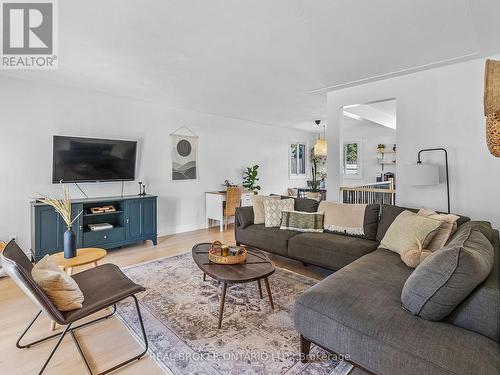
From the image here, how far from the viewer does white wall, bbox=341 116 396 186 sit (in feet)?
24.5

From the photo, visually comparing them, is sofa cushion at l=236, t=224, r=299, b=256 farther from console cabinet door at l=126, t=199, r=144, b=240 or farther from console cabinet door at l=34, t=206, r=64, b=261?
console cabinet door at l=34, t=206, r=64, b=261

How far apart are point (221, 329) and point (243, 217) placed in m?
2.10

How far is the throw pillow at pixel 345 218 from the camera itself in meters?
3.36

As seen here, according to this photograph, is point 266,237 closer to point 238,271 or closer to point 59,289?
point 238,271

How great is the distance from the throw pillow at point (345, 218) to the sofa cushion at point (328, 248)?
0.10 m

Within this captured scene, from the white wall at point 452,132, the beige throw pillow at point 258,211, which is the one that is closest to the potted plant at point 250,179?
the beige throw pillow at point 258,211

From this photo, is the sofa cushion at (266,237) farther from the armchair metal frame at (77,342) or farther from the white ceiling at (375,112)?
the white ceiling at (375,112)

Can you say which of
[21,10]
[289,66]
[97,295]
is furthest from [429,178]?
[21,10]

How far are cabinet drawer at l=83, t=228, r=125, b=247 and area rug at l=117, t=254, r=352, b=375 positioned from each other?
124 cm

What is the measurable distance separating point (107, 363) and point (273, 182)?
6.13 m

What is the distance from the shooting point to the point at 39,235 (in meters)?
3.54

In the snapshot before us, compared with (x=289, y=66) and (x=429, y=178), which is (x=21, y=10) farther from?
(x=429, y=178)

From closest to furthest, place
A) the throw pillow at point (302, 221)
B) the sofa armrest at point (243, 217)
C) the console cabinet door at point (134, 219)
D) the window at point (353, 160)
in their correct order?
the throw pillow at point (302, 221) < the sofa armrest at point (243, 217) < the console cabinet door at point (134, 219) < the window at point (353, 160)

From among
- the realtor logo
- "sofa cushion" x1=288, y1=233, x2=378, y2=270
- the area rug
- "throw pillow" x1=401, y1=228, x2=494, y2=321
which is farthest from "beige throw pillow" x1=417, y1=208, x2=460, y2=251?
the realtor logo
